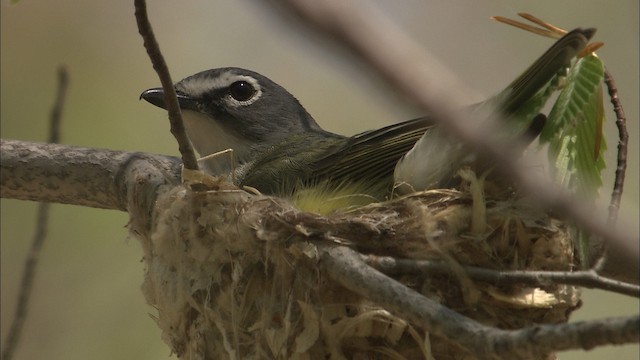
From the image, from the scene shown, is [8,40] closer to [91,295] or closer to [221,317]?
[91,295]

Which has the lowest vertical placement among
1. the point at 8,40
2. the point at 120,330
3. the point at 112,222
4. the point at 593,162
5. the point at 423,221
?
the point at 120,330

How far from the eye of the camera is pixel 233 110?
4.83 metres

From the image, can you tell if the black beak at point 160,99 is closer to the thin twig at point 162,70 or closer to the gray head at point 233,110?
the gray head at point 233,110

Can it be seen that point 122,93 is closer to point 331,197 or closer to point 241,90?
point 241,90

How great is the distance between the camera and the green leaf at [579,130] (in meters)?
2.69

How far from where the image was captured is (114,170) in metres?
4.11

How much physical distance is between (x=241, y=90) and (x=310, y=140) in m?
0.50

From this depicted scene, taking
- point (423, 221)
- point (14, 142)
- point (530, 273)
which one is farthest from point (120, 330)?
point (530, 273)

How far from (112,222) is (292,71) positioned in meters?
2.01

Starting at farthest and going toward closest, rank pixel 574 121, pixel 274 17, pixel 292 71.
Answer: pixel 292 71 < pixel 574 121 < pixel 274 17

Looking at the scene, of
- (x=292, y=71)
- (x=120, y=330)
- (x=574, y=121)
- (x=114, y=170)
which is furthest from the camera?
(x=292, y=71)

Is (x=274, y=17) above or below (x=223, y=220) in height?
above

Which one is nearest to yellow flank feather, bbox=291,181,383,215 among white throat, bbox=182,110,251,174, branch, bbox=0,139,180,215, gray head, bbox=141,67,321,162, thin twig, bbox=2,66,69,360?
branch, bbox=0,139,180,215

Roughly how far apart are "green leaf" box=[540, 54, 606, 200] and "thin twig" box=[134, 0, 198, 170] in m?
1.09
